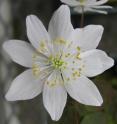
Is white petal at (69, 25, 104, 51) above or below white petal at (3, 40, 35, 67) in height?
above

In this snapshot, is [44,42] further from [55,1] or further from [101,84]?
[55,1]

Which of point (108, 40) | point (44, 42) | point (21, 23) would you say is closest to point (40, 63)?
point (44, 42)

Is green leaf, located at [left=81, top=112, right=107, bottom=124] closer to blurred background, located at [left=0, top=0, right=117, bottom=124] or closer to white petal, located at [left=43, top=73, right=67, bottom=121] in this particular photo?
white petal, located at [left=43, top=73, right=67, bottom=121]

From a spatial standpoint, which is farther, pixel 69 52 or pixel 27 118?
pixel 27 118

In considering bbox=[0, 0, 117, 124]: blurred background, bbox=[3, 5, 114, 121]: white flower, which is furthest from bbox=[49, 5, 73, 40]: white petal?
bbox=[0, 0, 117, 124]: blurred background

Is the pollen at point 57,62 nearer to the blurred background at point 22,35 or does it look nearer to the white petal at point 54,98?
the white petal at point 54,98

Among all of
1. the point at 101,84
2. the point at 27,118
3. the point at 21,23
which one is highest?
the point at 101,84
